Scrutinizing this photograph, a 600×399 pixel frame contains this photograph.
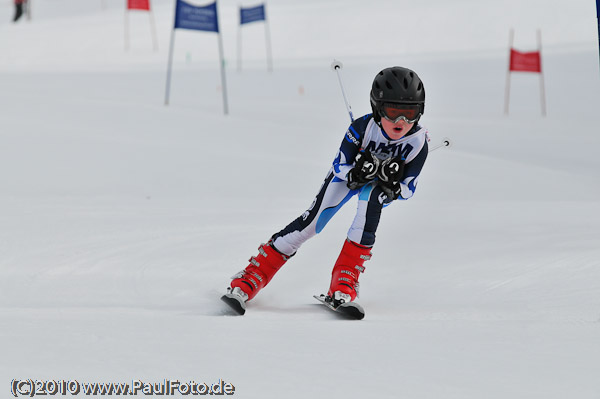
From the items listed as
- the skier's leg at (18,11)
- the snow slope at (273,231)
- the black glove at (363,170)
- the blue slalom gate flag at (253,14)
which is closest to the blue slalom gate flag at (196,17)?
the snow slope at (273,231)

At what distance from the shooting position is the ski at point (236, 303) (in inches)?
151

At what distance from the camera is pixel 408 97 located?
3.75 meters

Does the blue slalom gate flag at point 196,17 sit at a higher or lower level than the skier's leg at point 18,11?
higher

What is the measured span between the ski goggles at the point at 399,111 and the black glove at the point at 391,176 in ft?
0.73

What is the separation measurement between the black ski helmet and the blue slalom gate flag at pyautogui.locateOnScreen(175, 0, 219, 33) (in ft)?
27.6

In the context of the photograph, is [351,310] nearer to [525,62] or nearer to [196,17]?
[196,17]

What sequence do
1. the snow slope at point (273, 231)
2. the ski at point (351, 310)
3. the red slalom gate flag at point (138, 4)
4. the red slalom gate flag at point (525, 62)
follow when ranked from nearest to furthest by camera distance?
the snow slope at point (273, 231), the ski at point (351, 310), the red slalom gate flag at point (525, 62), the red slalom gate flag at point (138, 4)

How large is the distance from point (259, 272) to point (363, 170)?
83cm

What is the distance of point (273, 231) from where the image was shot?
241 inches

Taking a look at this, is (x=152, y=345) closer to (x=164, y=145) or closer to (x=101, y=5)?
(x=164, y=145)

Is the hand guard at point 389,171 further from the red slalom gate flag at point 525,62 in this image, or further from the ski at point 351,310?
the red slalom gate flag at point 525,62

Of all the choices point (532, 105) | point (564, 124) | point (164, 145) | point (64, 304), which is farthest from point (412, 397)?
point (532, 105)

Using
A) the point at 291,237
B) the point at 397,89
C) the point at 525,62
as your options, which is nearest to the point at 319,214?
the point at 291,237

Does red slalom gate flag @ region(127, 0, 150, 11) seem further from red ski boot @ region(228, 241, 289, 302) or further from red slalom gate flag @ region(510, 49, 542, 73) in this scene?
red ski boot @ region(228, 241, 289, 302)
